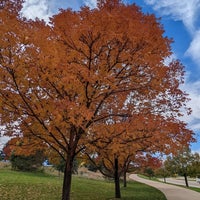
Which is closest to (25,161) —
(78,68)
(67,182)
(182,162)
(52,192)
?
(52,192)

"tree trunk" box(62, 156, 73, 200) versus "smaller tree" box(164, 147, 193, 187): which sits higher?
"smaller tree" box(164, 147, 193, 187)

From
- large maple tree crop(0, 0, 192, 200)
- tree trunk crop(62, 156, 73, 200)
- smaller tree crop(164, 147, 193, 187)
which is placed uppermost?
smaller tree crop(164, 147, 193, 187)

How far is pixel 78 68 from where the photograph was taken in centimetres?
822

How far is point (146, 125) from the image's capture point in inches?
342

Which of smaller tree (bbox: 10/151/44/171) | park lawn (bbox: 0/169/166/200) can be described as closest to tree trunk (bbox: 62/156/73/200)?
park lawn (bbox: 0/169/166/200)

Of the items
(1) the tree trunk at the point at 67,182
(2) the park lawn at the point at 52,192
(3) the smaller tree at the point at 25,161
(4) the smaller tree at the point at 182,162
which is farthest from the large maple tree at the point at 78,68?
(4) the smaller tree at the point at 182,162

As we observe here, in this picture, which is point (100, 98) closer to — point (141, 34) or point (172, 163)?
point (141, 34)

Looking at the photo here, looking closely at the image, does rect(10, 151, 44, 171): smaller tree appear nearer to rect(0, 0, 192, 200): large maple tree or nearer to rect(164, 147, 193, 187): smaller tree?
rect(164, 147, 193, 187): smaller tree

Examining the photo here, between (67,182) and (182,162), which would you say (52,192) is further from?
(182,162)

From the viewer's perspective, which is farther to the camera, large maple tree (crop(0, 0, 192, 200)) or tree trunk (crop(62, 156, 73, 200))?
tree trunk (crop(62, 156, 73, 200))

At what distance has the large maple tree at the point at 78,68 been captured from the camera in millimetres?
7617

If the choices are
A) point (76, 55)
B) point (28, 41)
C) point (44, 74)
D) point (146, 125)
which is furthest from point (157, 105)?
point (28, 41)

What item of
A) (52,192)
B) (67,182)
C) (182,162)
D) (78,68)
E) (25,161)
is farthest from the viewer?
(182,162)

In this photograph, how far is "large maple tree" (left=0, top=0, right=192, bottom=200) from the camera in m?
7.62
